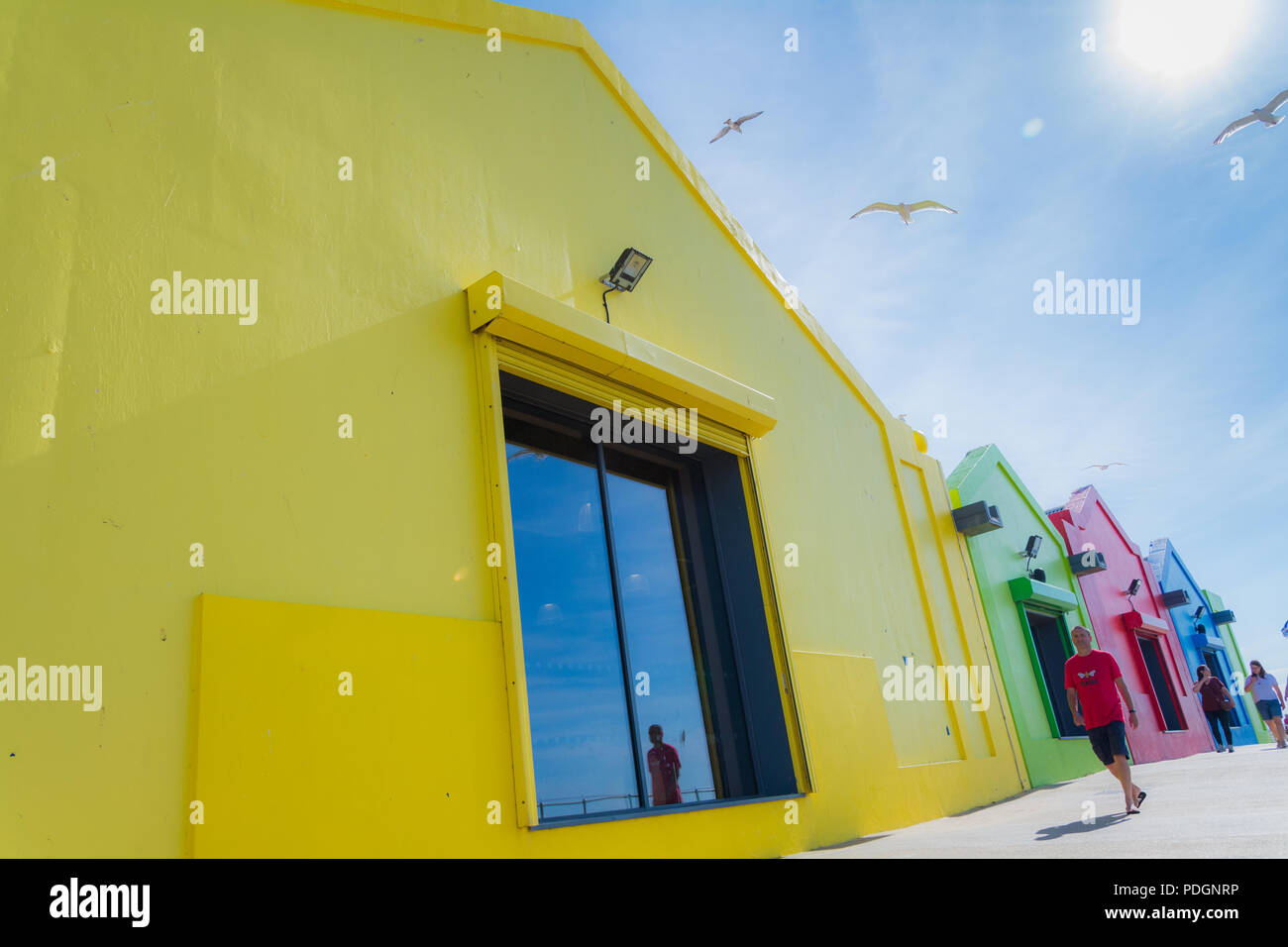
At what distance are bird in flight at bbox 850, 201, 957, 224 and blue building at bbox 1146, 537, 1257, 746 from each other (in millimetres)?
14742

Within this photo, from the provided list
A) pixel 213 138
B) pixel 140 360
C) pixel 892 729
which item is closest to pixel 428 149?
pixel 213 138

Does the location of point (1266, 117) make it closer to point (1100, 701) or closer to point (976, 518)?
point (976, 518)

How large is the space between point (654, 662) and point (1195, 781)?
6152mm

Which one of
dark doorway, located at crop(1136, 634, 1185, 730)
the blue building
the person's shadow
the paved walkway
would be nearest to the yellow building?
the paved walkway

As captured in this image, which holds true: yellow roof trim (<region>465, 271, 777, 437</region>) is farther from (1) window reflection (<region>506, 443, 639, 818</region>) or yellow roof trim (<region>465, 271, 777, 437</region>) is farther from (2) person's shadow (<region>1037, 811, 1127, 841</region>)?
(2) person's shadow (<region>1037, 811, 1127, 841</region>)

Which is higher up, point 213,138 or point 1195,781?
point 213,138

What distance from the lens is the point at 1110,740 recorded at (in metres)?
6.76

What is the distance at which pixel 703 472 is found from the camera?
7223mm

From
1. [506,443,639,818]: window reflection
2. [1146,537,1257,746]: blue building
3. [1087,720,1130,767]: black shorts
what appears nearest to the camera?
[506,443,639,818]: window reflection

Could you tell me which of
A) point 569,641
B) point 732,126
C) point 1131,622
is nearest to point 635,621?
point 569,641

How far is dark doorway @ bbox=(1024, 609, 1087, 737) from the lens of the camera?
496 inches

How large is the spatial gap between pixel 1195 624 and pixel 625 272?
22963 millimetres

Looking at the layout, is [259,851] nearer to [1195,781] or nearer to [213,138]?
[213,138]
